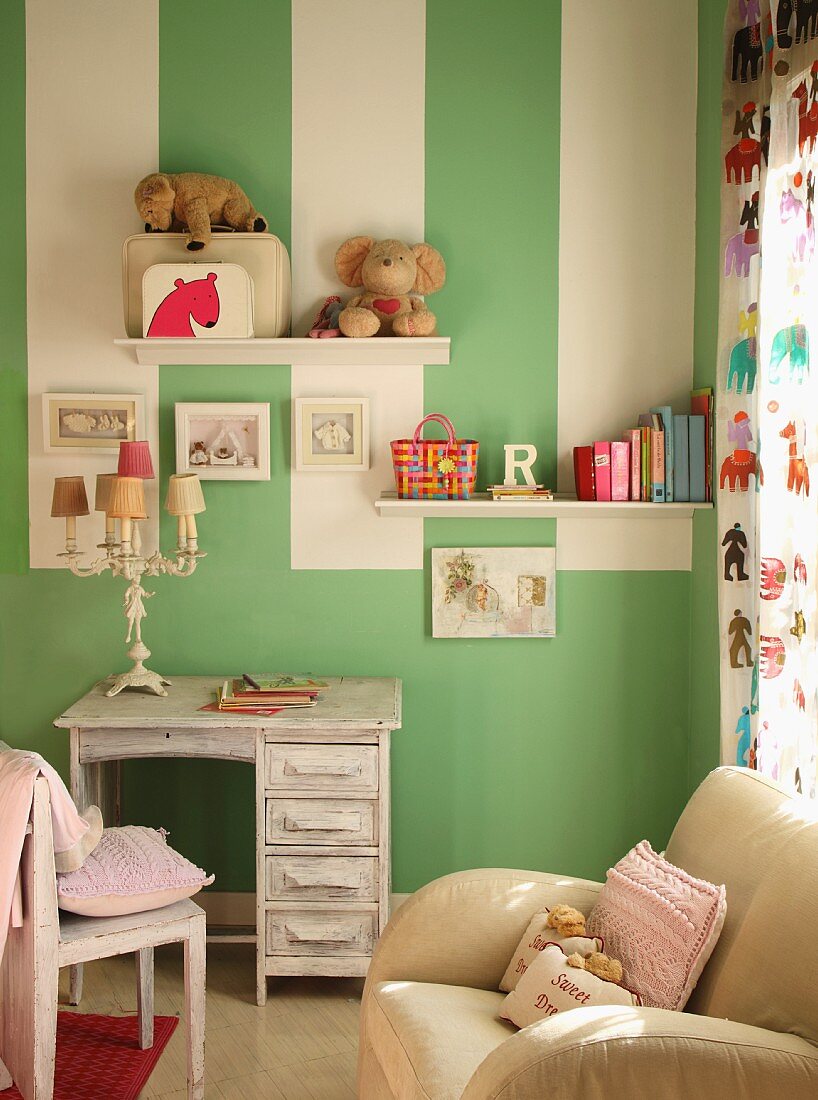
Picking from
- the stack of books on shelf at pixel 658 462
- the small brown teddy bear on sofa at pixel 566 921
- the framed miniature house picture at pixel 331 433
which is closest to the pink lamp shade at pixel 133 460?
the framed miniature house picture at pixel 331 433

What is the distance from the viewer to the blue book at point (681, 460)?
297 centimetres

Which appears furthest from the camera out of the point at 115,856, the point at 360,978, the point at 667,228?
the point at 667,228

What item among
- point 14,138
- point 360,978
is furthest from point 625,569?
point 14,138

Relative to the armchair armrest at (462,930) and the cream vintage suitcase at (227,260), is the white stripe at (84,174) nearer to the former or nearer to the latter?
the cream vintage suitcase at (227,260)

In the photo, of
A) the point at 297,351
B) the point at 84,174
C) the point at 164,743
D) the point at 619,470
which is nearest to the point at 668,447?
the point at 619,470

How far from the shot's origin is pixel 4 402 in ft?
A: 10.3

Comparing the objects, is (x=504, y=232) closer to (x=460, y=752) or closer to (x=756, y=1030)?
(x=460, y=752)

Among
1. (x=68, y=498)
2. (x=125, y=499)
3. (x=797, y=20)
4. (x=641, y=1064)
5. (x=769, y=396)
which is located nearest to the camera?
(x=641, y=1064)

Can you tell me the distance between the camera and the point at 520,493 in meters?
2.99

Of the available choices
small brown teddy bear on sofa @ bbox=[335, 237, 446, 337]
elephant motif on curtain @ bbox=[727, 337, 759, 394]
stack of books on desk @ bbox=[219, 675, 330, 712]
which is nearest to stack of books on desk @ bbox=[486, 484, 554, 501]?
small brown teddy bear on sofa @ bbox=[335, 237, 446, 337]

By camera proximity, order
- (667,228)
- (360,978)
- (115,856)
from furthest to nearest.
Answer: (667,228) → (360,978) → (115,856)

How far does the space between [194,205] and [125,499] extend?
2.78 feet

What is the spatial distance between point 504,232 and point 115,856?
6.71ft

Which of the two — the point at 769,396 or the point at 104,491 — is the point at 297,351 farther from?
the point at 769,396
